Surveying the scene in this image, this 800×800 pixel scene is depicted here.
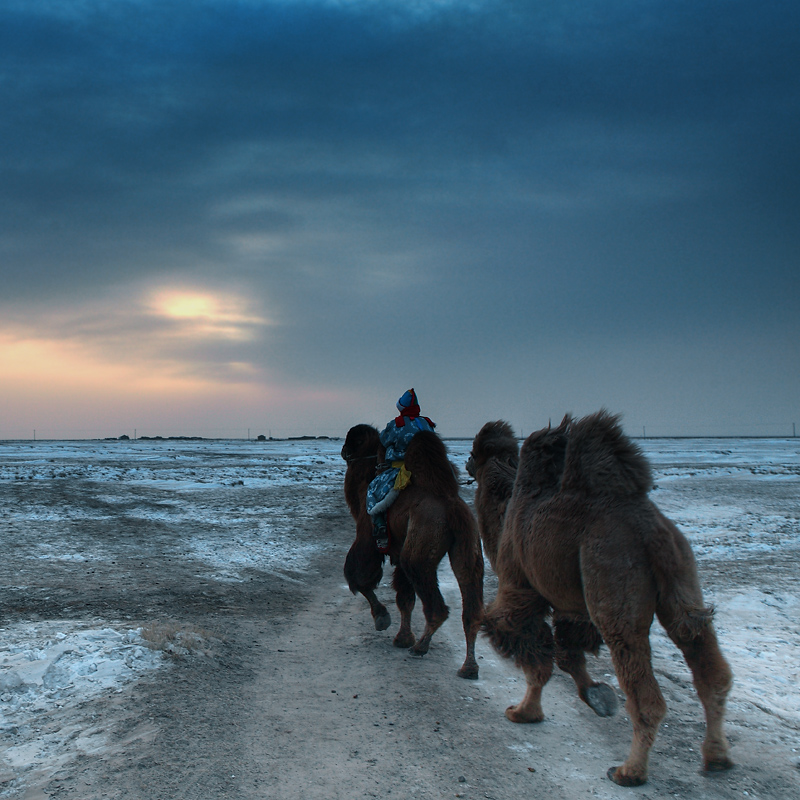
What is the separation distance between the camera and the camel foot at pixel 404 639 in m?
7.12

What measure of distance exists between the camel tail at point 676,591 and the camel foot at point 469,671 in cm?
245

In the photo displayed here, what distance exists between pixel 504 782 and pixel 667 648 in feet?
12.3

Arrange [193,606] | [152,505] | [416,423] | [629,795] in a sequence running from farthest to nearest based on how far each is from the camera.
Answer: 1. [152,505]
2. [193,606]
3. [416,423]
4. [629,795]

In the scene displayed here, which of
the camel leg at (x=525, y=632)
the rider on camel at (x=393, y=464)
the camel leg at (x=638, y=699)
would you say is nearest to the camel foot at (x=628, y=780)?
the camel leg at (x=638, y=699)

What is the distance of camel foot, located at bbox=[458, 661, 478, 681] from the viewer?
6125 millimetres

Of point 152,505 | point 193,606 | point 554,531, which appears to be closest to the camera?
point 554,531

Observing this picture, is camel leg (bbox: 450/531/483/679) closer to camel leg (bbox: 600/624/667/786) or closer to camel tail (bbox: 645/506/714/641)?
camel leg (bbox: 600/624/667/786)

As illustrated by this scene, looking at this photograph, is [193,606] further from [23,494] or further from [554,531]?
[23,494]

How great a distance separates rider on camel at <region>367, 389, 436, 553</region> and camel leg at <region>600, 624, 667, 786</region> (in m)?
3.50

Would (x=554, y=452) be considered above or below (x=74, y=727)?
above

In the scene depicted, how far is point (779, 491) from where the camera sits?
23.8 m

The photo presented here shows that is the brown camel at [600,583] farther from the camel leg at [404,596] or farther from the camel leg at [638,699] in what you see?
the camel leg at [404,596]

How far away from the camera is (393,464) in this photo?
25.1 ft

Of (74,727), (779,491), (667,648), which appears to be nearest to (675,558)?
(667,648)
